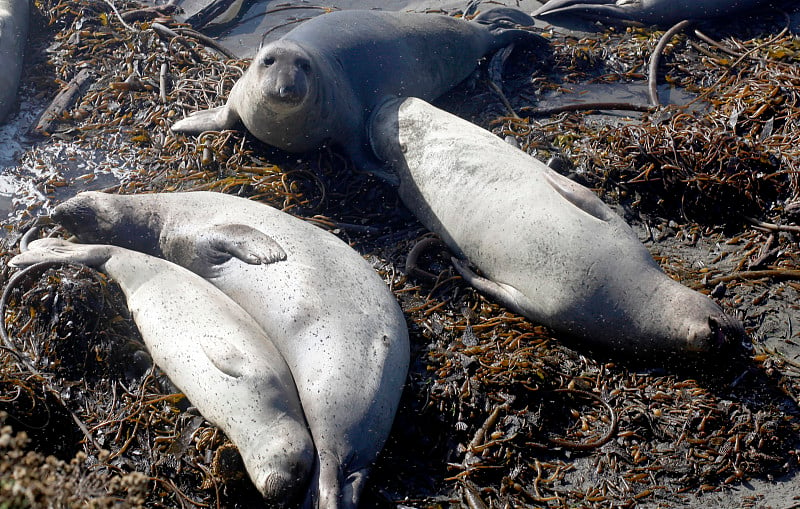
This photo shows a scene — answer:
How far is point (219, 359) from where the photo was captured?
3873 millimetres

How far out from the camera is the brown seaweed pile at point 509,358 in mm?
3711

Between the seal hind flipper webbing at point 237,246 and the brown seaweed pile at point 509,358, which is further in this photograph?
the seal hind flipper webbing at point 237,246

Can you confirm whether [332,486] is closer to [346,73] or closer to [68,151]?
[346,73]

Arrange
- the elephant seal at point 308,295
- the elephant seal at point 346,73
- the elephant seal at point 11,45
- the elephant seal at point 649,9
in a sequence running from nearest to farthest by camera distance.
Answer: the elephant seal at point 308,295
the elephant seal at point 346,73
the elephant seal at point 11,45
the elephant seal at point 649,9

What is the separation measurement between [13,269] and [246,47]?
→ 3490 millimetres

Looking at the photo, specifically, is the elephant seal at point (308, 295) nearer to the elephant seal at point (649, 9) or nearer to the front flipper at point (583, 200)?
the front flipper at point (583, 200)

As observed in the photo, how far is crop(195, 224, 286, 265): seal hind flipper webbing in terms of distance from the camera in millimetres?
4379

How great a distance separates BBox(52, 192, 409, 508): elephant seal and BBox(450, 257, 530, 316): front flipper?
1.96ft

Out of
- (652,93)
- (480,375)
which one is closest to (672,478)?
(480,375)

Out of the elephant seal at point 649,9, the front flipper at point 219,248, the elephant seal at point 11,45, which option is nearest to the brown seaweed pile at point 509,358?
the front flipper at point 219,248

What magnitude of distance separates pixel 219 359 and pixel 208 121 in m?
2.79

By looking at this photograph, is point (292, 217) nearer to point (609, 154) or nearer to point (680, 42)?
point (609, 154)

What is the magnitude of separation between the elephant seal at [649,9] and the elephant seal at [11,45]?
5.11 meters

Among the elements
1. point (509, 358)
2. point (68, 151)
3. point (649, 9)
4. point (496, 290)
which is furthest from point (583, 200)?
point (68, 151)
